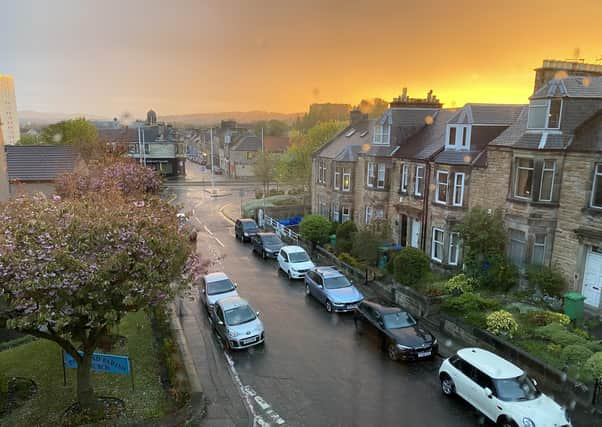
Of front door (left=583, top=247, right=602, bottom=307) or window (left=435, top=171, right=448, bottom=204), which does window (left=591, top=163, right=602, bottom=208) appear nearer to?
front door (left=583, top=247, right=602, bottom=307)

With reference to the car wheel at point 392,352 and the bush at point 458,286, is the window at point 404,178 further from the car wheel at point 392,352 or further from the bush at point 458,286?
the car wheel at point 392,352

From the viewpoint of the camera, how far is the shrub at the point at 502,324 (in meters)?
15.4

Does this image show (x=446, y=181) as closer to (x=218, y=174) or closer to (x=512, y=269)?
(x=512, y=269)

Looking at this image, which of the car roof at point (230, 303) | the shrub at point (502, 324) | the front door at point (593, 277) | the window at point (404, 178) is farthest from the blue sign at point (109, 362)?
the window at point (404, 178)

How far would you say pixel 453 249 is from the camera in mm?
23969

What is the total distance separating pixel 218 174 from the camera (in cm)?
8944

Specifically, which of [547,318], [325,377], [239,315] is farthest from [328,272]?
[547,318]

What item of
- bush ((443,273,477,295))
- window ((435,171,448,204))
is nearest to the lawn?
bush ((443,273,477,295))

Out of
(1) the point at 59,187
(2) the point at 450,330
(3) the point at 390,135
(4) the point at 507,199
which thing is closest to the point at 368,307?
(2) the point at 450,330

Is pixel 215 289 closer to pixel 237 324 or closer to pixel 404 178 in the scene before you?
pixel 237 324

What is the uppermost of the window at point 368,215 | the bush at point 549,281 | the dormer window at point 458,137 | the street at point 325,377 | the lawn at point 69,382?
the dormer window at point 458,137

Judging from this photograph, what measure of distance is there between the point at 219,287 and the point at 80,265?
11.5m

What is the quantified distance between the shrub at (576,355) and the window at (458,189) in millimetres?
11141

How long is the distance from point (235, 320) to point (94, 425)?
21.6ft
